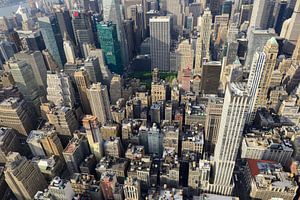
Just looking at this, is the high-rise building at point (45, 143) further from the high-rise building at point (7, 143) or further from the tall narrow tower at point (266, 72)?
the tall narrow tower at point (266, 72)

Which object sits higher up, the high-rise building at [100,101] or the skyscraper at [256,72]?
the skyscraper at [256,72]

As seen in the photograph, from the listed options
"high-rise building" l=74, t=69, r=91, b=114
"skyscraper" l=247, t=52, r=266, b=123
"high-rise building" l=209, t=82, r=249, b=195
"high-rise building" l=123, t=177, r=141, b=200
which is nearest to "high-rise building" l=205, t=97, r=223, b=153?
"skyscraper" l=247, t=52, r=266, b=123

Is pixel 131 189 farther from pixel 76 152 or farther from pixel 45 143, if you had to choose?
pixel 45 143

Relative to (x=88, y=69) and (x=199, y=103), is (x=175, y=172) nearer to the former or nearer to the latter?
(x=199, y=103)

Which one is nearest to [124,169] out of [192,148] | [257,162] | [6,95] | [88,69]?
[192,148]

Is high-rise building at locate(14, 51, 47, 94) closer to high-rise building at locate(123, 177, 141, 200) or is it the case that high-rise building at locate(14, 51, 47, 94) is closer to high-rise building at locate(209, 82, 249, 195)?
high-rise building at locate(123, 177, 141, 200)

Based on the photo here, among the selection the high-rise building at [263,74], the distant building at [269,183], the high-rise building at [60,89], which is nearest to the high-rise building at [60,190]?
the high-rise building at [60,89]
